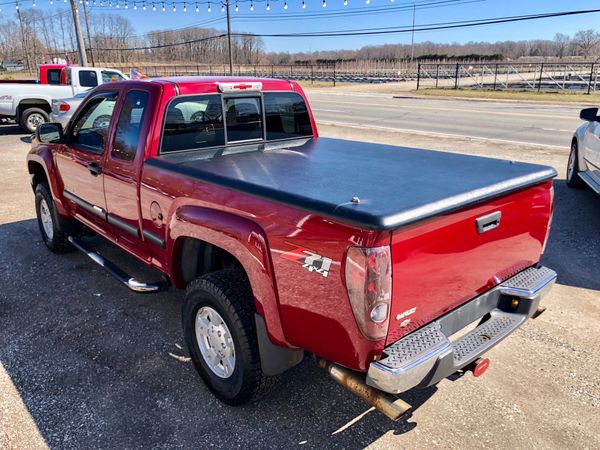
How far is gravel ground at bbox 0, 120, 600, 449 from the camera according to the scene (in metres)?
2.83

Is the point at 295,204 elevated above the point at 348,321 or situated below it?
above

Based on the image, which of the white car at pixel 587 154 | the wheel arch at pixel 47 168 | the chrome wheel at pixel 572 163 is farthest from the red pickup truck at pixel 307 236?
the chrome wheel at pixel 572 163

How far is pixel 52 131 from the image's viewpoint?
4586mm

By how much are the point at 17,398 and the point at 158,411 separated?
972 millimetres

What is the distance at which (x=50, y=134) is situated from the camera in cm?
456

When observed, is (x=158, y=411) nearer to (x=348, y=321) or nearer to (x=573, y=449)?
(x=348, y=321)

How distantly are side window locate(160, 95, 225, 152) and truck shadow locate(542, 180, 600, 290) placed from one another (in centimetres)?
371

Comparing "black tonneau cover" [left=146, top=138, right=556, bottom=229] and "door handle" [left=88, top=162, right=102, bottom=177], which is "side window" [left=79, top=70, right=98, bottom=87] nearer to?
"door handle" [left=88, top=162, right=102, bottom=177]

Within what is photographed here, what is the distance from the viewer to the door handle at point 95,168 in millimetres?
4082

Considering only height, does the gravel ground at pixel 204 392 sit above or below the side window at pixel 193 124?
below

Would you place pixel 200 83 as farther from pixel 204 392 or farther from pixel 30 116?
pixel 30 116

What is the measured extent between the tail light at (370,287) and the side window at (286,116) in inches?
97.3

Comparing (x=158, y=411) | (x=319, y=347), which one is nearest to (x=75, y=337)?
(x=158, y=411)

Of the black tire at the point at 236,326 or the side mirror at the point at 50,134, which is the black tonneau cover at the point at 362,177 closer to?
the black tire at the point at 236,326
